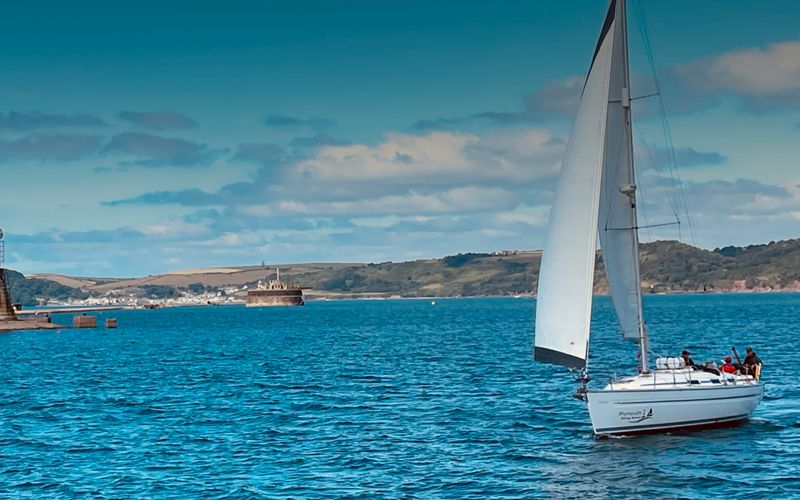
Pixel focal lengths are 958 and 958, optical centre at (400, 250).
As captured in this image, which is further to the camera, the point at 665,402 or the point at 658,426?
the point at 658,426

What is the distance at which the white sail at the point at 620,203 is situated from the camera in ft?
134

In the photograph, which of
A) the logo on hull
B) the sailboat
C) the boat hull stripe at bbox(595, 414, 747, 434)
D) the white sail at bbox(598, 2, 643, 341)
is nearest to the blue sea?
the boat hull stripe at bbox(595, 414, 747, 434)

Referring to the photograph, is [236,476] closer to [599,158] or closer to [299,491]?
[299,491]

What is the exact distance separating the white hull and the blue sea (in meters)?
0.62

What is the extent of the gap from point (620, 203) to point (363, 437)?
15.8 m

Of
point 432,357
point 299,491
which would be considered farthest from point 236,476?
point 432,357

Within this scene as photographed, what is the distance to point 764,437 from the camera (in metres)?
40.8

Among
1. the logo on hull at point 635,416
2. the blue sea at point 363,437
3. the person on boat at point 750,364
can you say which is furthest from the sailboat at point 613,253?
the person on boat at point 750,364

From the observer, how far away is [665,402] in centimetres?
3959

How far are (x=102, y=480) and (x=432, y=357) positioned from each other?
56289 mm

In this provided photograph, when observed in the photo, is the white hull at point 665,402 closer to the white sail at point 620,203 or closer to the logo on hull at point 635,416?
the logo on hull at point 635,416

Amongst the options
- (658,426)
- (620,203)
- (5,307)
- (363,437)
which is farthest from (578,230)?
(5,307)

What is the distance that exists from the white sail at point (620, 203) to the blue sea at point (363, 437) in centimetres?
595

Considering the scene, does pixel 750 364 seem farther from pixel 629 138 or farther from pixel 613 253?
pixel 629 138
